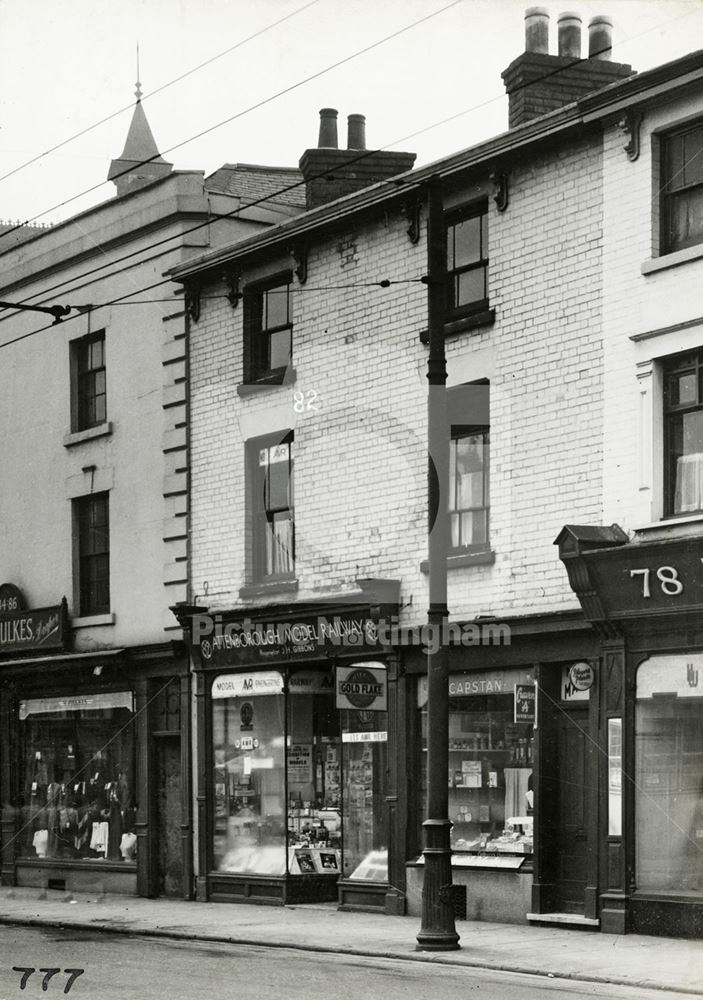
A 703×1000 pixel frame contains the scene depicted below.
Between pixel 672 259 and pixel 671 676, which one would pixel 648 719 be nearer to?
pixel 671 676

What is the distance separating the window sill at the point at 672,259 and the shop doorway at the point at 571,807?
16.6 ft

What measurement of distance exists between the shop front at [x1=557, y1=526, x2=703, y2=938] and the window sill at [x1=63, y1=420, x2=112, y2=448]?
10.5 meters

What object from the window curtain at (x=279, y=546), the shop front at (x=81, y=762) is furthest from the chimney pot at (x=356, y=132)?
the shop front at (x=81, y=762)

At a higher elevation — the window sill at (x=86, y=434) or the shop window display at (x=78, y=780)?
the window sill at (x=86, y=434)

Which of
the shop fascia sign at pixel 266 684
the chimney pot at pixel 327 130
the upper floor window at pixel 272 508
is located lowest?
the shop fascia sign at pixel 266 684

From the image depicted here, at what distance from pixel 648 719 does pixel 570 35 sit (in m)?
9.19

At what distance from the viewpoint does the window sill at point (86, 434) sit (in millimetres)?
26172

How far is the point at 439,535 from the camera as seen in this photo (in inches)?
664

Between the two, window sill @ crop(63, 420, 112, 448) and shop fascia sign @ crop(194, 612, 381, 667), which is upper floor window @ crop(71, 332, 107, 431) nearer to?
window sill @ crop(63, 420, 112, 448)

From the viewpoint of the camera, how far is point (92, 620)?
26.3 meters

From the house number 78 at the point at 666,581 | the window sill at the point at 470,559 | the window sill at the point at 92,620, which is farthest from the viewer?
the window sill at the point at 92,620

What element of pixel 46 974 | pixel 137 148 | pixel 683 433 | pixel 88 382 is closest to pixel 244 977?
pixel 46 974

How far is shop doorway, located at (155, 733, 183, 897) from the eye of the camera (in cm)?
2469

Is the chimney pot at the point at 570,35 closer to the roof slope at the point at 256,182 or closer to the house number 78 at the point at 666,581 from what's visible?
the roof slope at the point at 256,182
